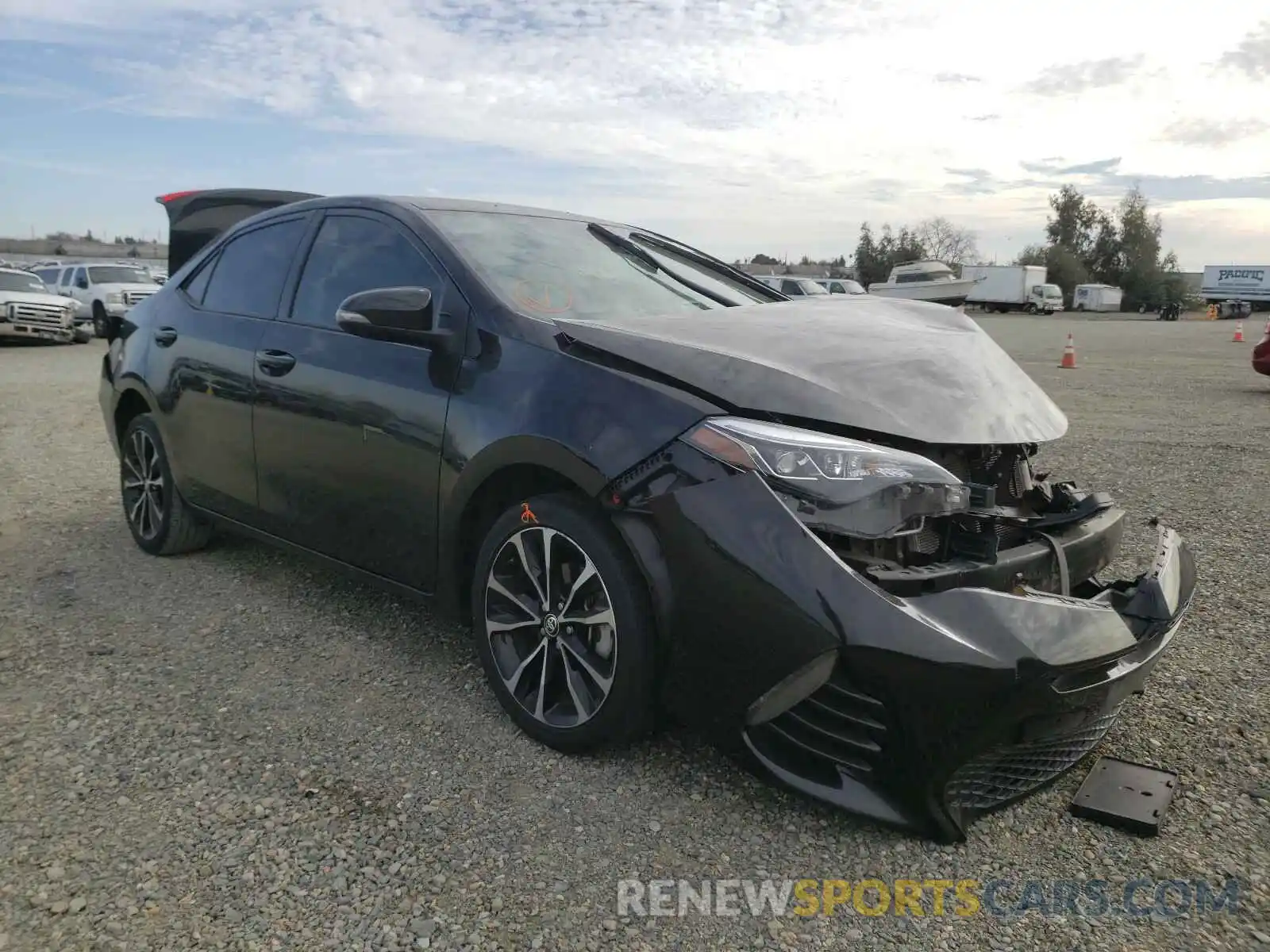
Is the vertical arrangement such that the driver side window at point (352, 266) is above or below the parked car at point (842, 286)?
below

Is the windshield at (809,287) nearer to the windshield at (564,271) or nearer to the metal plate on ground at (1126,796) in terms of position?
the windshield at (564,271)

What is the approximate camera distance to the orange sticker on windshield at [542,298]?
3049 mm

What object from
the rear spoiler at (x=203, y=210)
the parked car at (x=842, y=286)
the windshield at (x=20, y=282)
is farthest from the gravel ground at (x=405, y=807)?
the parked car at (x=842, y=286)

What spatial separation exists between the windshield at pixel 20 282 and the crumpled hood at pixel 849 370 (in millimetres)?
21076

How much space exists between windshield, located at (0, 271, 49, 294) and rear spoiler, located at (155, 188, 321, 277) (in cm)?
1571

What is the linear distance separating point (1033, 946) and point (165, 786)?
2.24m

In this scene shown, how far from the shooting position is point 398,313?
295 centimetres

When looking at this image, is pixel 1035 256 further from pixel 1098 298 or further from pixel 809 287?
pixel 809 287

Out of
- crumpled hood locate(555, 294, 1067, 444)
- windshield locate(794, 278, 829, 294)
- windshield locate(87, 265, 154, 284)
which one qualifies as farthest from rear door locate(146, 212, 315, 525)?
windshield locate(794, 278, 829, 294)

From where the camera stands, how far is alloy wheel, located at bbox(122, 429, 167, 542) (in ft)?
15.5

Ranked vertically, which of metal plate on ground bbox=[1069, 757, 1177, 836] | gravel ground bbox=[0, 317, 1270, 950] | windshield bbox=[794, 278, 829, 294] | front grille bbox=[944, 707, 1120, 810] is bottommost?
gravel ground bbox=[0, 317, 1270, 950]

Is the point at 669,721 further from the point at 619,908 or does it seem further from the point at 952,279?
the point at 952,279

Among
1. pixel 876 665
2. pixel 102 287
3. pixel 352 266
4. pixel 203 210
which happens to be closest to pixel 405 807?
pixel 876 665

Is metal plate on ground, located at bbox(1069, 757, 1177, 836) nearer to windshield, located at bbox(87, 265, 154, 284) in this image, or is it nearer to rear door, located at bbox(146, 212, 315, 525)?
rear door, located at bbox(146, 212, 315, 525)
